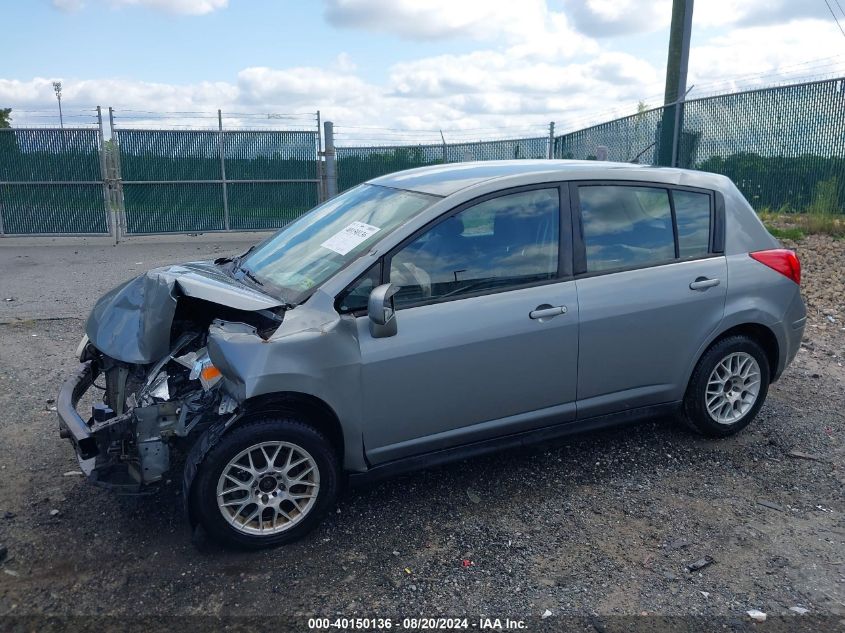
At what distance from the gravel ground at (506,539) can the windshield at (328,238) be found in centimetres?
128

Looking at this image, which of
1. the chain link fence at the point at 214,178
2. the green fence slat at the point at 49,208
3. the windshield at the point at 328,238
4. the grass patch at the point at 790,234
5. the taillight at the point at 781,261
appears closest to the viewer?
the windshield at the point at 328,238

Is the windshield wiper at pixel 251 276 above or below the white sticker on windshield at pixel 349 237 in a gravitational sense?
below

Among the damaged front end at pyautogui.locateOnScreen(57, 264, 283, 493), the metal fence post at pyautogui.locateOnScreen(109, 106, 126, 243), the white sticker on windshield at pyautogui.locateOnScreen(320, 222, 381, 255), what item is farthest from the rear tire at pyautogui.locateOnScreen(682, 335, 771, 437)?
the metal fence post at pyautogui.locateOnScreen(109, 106, 126, 243)

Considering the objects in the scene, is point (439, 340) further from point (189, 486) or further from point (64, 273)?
point (64, 273)

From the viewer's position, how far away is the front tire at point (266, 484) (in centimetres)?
344

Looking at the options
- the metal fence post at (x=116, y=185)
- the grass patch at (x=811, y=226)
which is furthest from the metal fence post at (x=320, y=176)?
the grass patch at (x=811, y=226)

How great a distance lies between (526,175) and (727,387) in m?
1.99

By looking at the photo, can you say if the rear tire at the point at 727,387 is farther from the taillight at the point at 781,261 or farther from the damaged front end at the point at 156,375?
the damaged front end at the point at 156,375

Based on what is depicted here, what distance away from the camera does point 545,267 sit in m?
4.14

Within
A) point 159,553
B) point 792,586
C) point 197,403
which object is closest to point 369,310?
point 197,403

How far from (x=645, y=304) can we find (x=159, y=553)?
2.94m

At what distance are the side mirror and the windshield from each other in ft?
1.20

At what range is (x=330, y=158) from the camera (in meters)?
15.7

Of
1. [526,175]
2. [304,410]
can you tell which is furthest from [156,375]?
[526,175]
